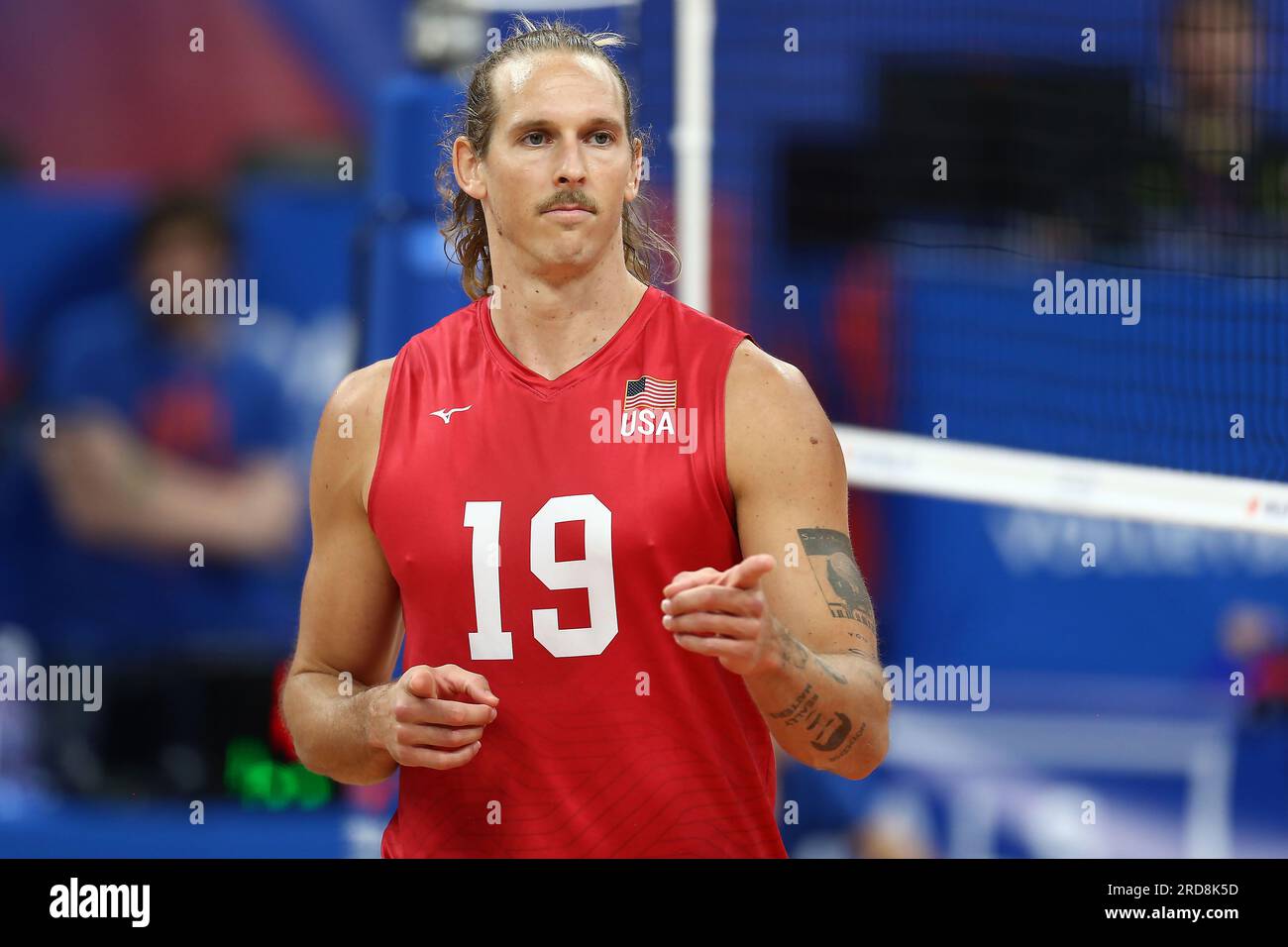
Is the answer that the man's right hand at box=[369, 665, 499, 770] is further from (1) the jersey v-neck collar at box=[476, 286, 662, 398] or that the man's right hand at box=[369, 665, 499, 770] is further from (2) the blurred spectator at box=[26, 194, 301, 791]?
(2) the blurred spectator at box=[26, 194, 301, 791]

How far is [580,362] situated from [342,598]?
0.60m

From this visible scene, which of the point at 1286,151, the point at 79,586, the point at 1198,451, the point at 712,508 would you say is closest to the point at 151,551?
the point at 79,586

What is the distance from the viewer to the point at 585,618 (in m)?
2.90

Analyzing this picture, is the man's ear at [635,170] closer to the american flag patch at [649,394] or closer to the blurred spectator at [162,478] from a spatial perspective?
A: the american flag patch at [649,394]

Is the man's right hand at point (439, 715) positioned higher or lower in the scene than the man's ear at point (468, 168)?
lower

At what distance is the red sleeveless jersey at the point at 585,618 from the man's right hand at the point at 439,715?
163 mm

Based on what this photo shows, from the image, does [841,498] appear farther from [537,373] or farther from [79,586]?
[79,586]

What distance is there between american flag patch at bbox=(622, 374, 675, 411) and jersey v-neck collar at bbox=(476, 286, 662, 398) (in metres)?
0.09

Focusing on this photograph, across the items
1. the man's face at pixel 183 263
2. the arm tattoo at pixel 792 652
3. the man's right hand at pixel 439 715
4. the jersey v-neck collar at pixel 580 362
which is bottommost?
the man's right hand at pixel 439 715

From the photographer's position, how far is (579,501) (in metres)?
2.91

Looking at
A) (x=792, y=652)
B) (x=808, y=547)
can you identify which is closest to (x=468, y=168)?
(x=808, y=547)

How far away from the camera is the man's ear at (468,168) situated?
10.4 feet

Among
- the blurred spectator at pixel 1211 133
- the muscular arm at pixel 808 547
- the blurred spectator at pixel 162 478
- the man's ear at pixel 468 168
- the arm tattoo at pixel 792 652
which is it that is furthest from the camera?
the blurred spectator at pixel 162 478

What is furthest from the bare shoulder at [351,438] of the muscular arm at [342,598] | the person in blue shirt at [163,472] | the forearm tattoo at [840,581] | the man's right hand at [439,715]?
the person in blue shirt at [163,472]
